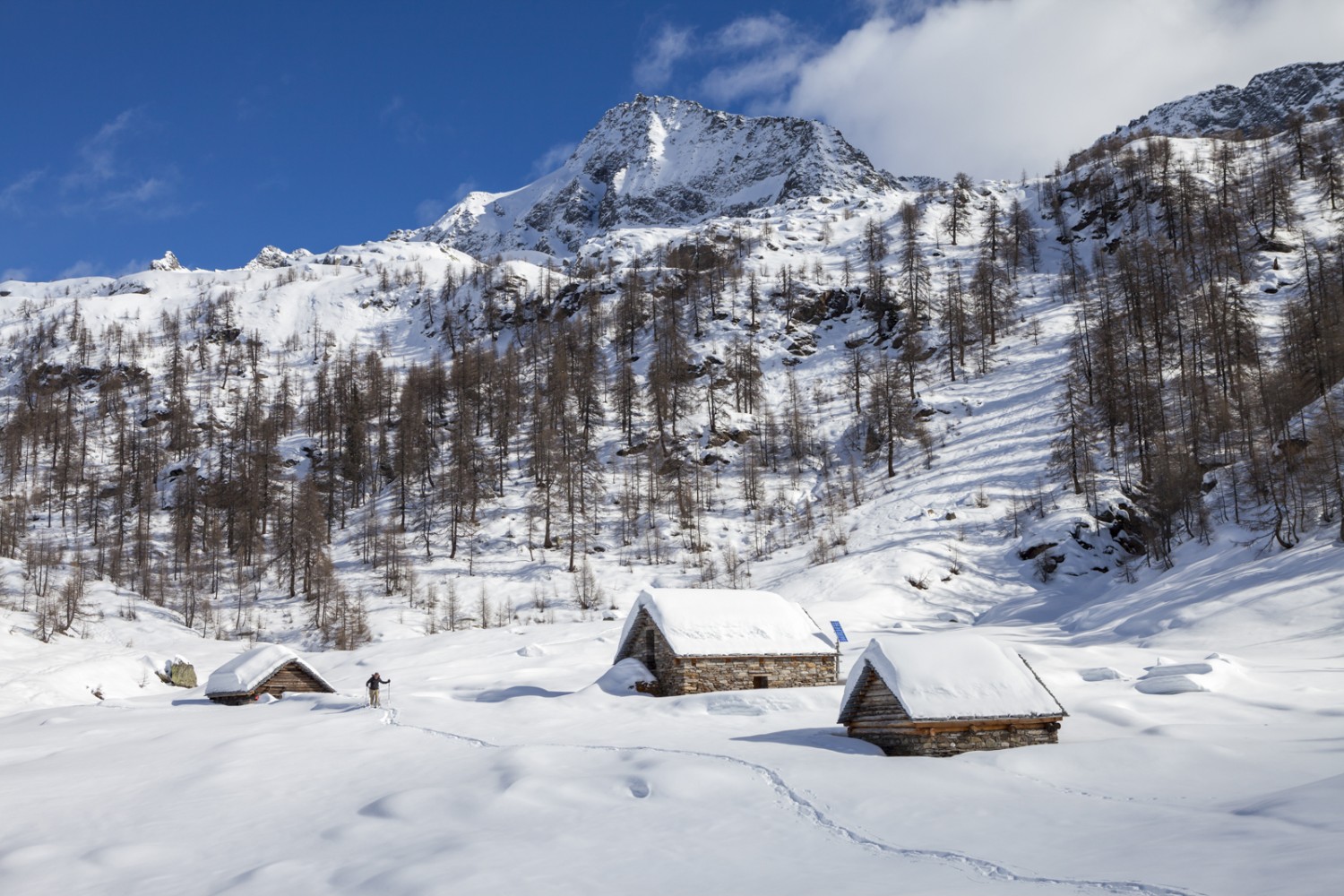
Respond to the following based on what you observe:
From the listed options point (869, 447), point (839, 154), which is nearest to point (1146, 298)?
point (869, 447)

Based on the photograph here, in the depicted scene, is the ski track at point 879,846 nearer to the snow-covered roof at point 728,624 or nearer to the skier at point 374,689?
the skier at point 374,689

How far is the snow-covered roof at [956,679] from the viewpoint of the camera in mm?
19984

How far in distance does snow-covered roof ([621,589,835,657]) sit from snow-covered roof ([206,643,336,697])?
54.2 ft

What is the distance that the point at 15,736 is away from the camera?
93.7ft

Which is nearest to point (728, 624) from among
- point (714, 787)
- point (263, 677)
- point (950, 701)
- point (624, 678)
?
point (624, 678)

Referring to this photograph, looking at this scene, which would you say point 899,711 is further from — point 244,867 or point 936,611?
point 936,611

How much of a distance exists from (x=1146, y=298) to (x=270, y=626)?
258ft

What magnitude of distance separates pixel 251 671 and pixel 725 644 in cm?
2185

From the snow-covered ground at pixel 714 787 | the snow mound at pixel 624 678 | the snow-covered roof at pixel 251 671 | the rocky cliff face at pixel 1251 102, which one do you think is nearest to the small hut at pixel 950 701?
the snow-covered ground at pixel 714 787

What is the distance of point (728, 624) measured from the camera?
105 ft

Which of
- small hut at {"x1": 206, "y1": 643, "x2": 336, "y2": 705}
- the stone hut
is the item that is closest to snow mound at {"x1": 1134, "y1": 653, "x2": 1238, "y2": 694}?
the stone hut

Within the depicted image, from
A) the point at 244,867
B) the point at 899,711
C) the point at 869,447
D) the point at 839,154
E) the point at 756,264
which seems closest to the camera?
the point at 244,867

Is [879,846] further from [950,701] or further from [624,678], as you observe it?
[624,678]

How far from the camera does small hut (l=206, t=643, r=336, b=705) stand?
3628cm
